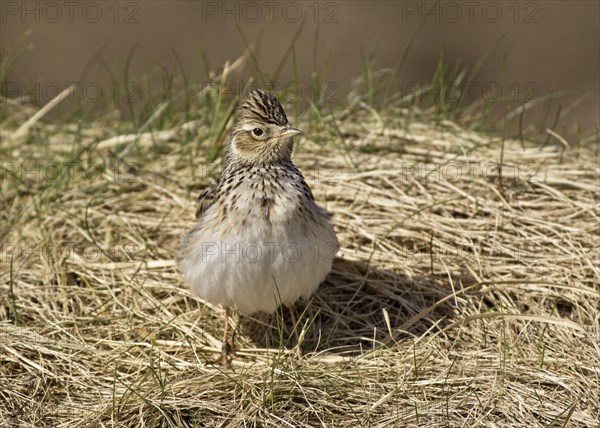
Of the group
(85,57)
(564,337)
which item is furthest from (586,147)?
(85,57)

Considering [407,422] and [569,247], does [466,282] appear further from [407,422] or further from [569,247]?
[407,422]

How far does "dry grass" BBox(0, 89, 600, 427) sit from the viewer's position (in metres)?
5.18

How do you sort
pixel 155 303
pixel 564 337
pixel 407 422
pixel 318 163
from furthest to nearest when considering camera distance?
pixel 318 163
pixel 155 303
pixel 564 337
pixel 407 422

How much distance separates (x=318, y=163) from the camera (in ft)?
25.7

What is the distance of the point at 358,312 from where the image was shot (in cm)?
648

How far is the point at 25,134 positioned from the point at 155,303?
3.03 metres

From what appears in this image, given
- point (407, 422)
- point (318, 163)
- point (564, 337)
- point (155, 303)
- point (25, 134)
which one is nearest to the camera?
point (407, 422)

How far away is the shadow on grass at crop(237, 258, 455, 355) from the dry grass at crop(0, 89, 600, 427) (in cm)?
2
